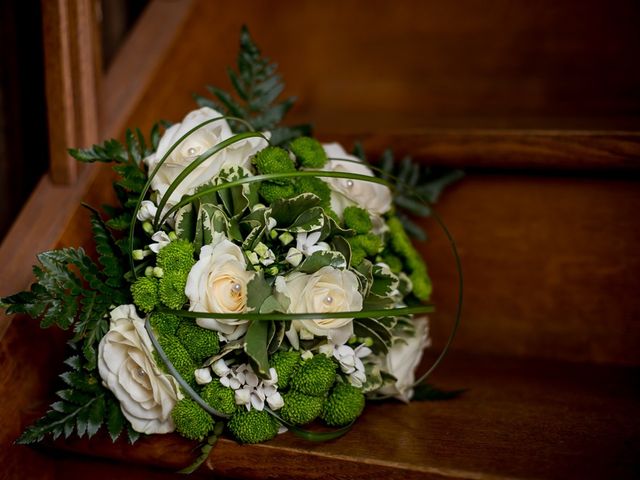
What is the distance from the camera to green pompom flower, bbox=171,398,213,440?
2.10ft

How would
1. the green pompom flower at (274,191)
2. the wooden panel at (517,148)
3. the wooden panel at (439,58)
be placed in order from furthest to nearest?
1. the wooden panel at (439,58)
2. the wooden panel at (517,148)
3. the green pompom flower at (274,191)

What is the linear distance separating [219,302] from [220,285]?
2 cm

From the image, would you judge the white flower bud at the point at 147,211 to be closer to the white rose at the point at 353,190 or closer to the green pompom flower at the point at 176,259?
the green pompom flower at the point at 176,259

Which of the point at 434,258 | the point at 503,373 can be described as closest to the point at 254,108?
the point at 434,258

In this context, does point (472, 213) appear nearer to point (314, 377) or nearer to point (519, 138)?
point (519, 138)

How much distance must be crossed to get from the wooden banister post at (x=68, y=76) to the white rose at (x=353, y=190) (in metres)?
0.35

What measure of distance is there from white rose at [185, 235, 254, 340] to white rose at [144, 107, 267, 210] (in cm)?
9

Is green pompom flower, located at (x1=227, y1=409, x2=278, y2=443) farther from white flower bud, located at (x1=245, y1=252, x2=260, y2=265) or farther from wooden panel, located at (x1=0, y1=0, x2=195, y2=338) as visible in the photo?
wooden panel, located at (x1=0, y1=0, x2=195, y2=338)

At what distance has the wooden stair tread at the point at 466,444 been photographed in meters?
0.61

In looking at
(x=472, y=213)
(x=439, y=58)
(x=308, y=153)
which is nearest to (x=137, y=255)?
(x=308, y=153)

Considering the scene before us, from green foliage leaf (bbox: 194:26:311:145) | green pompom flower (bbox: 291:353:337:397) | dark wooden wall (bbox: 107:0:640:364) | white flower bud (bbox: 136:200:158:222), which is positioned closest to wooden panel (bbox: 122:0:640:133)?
dark wooden wall (bbox: 107:0:640:364)

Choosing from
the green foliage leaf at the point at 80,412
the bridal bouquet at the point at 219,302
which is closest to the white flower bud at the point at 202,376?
the bridal bouquet at the point at 219,302

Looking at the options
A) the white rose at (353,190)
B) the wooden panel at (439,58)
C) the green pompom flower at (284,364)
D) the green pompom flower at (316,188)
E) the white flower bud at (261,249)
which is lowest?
the green pompom flower at (284,364)

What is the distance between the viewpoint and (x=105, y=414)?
0.68m
